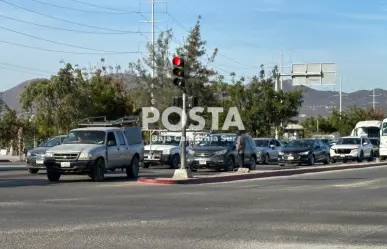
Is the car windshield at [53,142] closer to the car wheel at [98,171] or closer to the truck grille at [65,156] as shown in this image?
the car wheel at [98,171]

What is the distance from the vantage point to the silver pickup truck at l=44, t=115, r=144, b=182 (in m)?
24.5

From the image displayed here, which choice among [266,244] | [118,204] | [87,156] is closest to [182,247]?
[266,244]

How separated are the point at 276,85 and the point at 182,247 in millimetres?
51150

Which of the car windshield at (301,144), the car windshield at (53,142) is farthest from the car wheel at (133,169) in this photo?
the car windshield at (301,144)

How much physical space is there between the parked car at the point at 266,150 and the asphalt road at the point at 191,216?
20815mm

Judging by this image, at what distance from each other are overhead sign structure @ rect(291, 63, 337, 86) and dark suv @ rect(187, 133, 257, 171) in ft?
74.1

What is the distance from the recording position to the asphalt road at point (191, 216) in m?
11.4

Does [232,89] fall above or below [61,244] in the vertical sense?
above

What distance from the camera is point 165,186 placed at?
75.7ft

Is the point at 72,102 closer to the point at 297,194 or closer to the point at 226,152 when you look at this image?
the point at 226,152

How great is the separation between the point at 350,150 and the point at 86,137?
957 inches

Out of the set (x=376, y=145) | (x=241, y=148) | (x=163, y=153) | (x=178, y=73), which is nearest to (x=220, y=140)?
(x=241, y=148)

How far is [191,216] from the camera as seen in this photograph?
47.9 ft

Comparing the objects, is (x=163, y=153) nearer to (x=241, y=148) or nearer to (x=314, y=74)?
(x=241, y=148)
